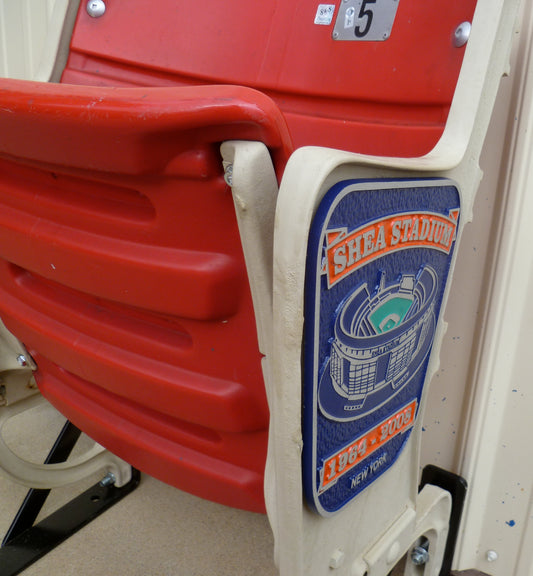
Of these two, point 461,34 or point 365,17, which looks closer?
point 461,34

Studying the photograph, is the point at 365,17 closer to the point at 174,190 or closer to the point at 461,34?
the point at 461,34

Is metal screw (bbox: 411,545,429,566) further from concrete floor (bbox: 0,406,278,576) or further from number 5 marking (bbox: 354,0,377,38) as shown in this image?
number 5 marking (bbox: 354,0,377,38)

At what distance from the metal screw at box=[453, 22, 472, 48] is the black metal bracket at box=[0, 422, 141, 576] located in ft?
4.55

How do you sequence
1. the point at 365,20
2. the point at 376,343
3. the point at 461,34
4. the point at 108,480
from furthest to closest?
the point at 108,480 < the point at 365,20 < the point at 461,34 < the point at 376,343

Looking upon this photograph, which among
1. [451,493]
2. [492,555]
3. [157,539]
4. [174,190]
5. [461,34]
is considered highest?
[461,34]

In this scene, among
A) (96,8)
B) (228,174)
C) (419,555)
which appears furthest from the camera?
(96,8)

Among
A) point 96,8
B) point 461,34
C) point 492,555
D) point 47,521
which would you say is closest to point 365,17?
point 461,34

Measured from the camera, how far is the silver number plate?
3.51ft

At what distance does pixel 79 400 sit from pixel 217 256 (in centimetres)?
53

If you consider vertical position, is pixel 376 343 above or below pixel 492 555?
above

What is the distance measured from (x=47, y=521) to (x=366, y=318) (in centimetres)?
139

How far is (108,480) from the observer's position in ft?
5.76

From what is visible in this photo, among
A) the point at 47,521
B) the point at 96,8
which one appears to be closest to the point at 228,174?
the point at 96,8

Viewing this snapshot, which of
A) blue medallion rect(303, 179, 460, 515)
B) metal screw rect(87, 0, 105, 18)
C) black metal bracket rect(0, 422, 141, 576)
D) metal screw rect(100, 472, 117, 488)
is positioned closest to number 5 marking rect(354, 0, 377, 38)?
blue medallion rect(303, 179, 460, 515)
